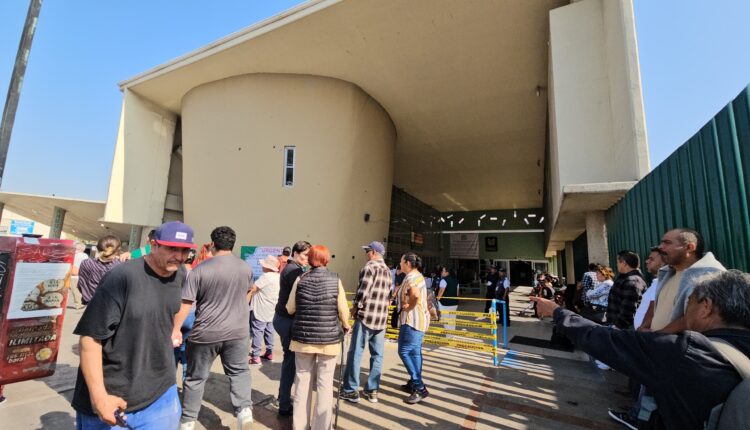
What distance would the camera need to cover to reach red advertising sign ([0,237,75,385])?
11.0ft

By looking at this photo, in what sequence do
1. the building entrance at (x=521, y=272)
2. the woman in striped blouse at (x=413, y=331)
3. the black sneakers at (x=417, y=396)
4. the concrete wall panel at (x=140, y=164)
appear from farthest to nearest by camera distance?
1. the building entrance at (x=521, y=272)
2. the concrete wall panel at (x=140, y=164)
3. the woman in striped blouse at (x=413, y=331)
4. the black sneakers at (x=417, y=396)

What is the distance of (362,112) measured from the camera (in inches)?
523

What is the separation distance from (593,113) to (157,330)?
8413 millimetres

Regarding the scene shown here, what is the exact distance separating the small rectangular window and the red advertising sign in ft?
29.0

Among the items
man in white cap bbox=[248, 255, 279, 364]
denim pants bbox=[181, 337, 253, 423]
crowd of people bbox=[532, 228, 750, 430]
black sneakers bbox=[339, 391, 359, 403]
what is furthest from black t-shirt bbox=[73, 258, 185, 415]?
man in white cap bbox=[248, 255, 279, 364]

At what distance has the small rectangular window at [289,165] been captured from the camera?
12523 mm

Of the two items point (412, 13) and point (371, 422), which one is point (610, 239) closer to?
point (371, 422)

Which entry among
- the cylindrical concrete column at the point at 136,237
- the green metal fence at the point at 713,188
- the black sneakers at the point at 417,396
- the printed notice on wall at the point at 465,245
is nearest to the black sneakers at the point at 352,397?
the black sneakers at the point at 417,396

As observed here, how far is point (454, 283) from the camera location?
960 centimetres

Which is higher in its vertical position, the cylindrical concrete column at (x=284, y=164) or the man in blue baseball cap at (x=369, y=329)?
the cylindrical concrete column at (x=284, y=164)

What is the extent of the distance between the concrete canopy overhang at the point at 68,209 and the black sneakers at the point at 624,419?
22003 mm

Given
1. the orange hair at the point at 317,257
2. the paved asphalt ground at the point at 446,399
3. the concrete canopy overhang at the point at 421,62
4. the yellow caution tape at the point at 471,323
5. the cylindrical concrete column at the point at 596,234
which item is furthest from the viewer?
the concrete canopy overhang at the point at 421,62

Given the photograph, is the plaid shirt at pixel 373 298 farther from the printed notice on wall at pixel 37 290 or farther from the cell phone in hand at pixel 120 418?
the printed notice on wall at pixel 37 290

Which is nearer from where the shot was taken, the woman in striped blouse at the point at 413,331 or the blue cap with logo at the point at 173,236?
the blue cap with logo at the point at 173,236
